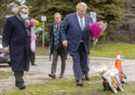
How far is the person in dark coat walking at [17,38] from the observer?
13570 mm

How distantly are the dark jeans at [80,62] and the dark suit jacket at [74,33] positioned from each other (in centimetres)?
13

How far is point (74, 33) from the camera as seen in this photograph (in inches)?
573

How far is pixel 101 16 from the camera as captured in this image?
4766 centimetres

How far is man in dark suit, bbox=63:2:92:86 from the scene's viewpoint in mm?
14477

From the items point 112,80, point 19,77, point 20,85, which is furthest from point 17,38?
point 112,80

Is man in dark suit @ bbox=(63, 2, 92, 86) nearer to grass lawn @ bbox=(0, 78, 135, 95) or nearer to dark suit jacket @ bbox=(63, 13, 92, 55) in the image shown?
dark suit jacket @ bbox=(63, 13, 92, 55)

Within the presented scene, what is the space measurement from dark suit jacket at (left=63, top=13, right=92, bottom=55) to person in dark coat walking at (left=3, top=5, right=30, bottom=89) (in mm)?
1323

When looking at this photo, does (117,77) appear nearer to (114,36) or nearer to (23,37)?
(23,37)

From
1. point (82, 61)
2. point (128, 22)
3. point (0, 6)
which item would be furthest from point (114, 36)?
point (82, 61)

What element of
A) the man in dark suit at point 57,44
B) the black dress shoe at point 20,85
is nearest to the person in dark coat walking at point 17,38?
the black dress shoe at point 20,85

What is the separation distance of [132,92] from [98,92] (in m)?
0.86

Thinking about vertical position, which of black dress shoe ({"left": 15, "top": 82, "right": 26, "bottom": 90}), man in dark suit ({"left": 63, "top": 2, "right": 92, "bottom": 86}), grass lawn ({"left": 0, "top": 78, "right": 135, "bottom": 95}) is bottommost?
grass lawn ({"left": 0, "top": 78, "right": 135, "bottom": 95})

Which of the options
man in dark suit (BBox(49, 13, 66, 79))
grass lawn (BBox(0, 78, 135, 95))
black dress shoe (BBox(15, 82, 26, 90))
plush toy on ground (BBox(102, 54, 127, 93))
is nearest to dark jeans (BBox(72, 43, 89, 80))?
grass lawn (BBox(0, 78, 135, 95))

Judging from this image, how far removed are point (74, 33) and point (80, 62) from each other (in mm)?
853
